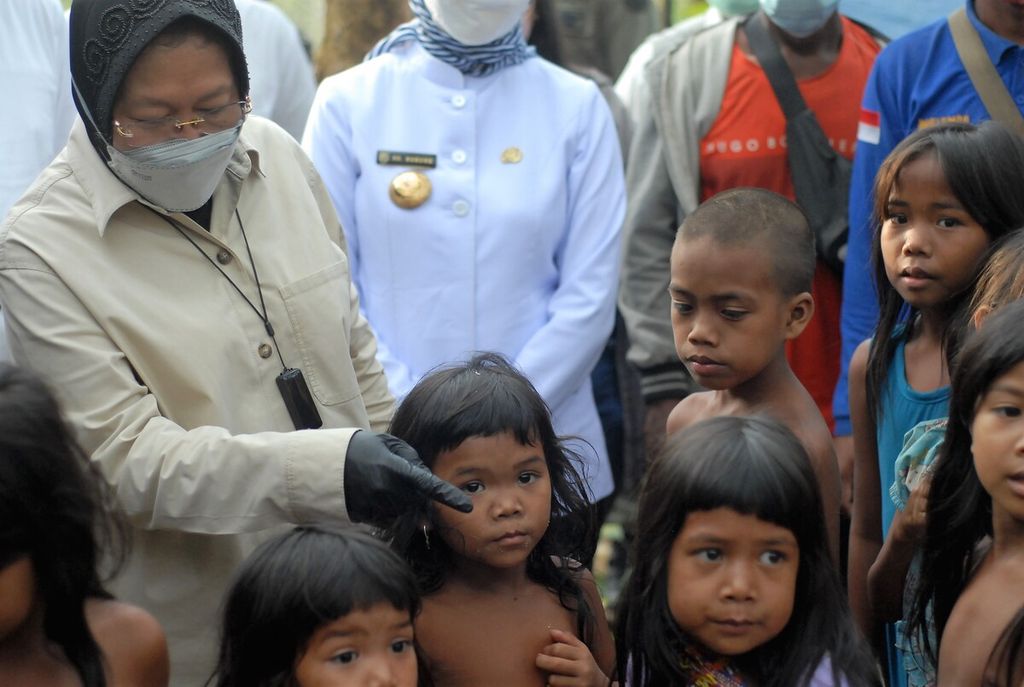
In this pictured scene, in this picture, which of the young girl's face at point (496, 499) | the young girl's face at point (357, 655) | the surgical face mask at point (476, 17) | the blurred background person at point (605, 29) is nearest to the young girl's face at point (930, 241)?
the young girl's face at point (496, 499)

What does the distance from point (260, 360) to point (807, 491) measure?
1266mm

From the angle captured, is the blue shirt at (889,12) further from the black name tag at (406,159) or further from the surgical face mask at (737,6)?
the black name tag at (406,159)

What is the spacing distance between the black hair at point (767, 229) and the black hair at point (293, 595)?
1.35 m

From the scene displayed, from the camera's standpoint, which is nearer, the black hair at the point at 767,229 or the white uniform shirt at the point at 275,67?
the black hair at the point at 767,229

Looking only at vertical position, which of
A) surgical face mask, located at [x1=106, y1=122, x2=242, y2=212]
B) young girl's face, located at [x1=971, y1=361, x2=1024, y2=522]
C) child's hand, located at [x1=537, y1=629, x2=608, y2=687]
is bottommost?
child's hand, located at [x1=537, y1=629, x2=608, y2=687]

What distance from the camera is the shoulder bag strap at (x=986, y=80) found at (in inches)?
167

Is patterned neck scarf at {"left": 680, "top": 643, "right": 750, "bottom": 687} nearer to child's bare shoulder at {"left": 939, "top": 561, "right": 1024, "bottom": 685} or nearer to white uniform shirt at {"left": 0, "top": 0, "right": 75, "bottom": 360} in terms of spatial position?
child's bare shoulder at {"left": 939, "top": 561, "right": 1024, "bottom": 685}

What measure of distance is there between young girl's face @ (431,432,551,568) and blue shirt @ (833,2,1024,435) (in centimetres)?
160

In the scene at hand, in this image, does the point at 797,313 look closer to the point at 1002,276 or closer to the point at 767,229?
the point at 767,229

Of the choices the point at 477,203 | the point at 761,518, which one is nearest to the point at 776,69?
the point at 477,203

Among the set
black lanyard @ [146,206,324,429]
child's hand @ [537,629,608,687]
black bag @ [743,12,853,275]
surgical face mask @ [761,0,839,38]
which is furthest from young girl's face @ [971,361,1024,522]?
surgical face mask @ [761,0,839,38]

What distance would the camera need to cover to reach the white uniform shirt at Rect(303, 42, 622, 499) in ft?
14.8

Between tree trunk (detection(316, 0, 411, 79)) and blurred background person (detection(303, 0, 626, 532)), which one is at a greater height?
tree trunk (detection(316, 0, 411, 79))

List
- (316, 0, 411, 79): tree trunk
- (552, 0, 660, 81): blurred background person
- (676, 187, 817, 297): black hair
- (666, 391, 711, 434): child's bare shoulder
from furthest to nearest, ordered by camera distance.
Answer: (552, 0, 660, 81): blurred background person < (316, 0, 411, 79): tree trunk < (666, 391, 711, 434): child's bare shoulder < (676, 187, 817, 297): black hair
